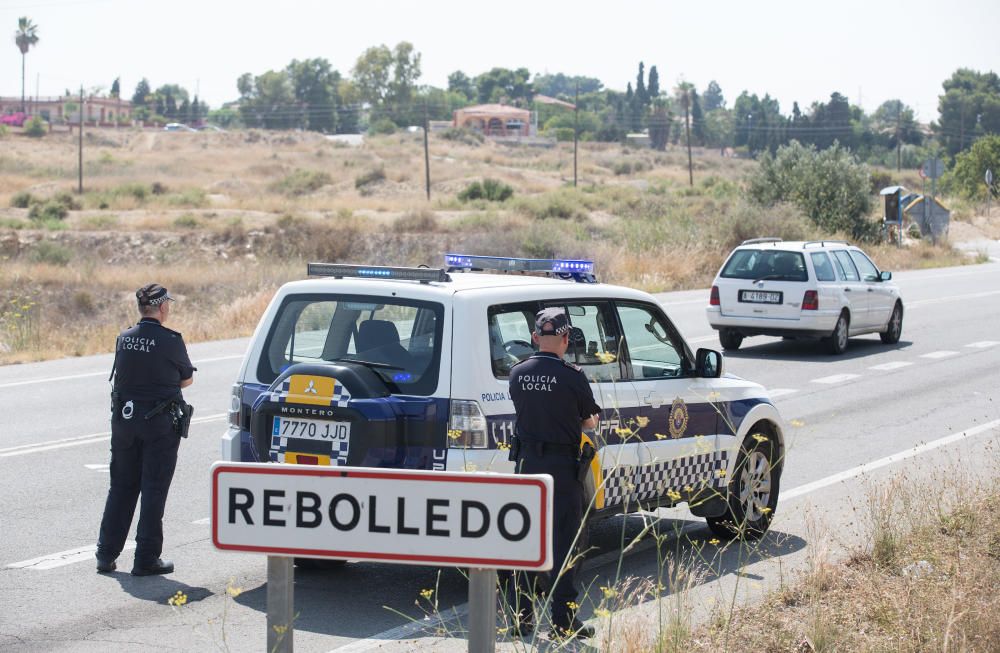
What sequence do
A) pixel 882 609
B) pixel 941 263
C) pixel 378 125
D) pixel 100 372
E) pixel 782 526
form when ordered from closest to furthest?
pixel 882 609 → pixel 782 526 → pixel 100 372 → pixel 941 263 → pixel 378 125

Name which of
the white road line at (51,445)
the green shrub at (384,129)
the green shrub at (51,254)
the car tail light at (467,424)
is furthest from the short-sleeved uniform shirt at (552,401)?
the green shrub at (384,129)

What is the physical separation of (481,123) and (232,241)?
397 ft

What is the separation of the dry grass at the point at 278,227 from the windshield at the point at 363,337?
1186 centimetres

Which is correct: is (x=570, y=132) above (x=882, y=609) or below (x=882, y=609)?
above

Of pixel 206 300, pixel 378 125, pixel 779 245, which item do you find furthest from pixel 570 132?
pixel 779 245

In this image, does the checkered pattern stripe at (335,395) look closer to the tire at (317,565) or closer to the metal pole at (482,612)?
the tire at (317,565)

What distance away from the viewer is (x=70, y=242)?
47.7m

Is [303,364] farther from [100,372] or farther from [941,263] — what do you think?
[941,263]

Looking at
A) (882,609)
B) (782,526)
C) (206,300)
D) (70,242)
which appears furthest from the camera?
(70,242)

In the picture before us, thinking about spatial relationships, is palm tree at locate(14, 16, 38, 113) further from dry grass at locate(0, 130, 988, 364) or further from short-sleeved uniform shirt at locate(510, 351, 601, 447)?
short-sleeved uniform shirt at locate(510, 351, 601, 447)

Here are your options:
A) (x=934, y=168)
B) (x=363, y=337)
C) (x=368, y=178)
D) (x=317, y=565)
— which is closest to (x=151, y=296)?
(x=363, y=337)

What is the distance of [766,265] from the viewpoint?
726 inches

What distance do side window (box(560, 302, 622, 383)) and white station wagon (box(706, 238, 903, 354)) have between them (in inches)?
444

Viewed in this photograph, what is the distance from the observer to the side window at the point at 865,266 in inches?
757
